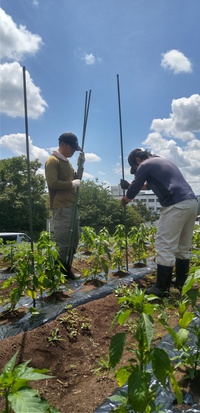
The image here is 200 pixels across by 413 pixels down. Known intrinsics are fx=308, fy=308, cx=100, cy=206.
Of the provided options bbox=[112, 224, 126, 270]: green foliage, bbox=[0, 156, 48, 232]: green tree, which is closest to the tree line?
bbox=[0, 156, 48, 232]: green tree

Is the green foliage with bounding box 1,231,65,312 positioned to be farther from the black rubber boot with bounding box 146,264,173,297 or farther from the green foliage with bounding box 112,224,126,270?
the green foliage with bounding box 112,224,126,270

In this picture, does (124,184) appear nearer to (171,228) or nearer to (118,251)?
(118,251)

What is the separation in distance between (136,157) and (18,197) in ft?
102

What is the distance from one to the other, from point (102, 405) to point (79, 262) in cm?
451

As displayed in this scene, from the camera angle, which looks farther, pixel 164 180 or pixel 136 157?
pixel 136 157

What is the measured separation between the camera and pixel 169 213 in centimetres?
347

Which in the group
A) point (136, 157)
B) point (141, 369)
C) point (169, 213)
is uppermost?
point (136, 157)

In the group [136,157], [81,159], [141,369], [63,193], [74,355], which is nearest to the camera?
[141,369]

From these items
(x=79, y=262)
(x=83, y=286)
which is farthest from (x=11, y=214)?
(x=83, y=286)

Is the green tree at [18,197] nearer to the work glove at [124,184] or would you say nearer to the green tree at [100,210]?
the green tree at [100,210]

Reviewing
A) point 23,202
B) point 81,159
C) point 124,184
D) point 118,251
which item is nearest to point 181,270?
point 118,251

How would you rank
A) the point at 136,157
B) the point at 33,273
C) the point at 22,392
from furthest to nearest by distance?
the point at 136,157 < the point at 33,273 < the point at 22,392

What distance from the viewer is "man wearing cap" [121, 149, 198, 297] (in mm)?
3441

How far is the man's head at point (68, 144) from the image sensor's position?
437 cm
